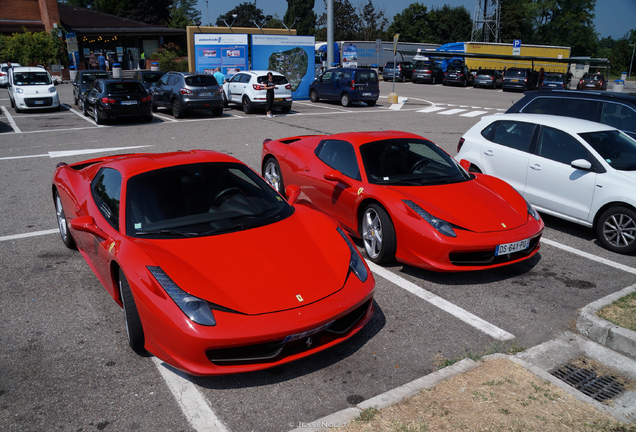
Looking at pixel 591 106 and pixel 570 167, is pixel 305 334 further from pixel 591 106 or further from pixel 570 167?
pixel 591 106

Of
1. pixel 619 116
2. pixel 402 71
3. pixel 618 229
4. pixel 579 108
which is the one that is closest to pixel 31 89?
pixel 579 108

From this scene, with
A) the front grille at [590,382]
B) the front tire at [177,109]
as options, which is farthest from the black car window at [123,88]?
the front grille at [590,382]

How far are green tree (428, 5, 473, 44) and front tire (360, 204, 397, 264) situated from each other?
97100mm

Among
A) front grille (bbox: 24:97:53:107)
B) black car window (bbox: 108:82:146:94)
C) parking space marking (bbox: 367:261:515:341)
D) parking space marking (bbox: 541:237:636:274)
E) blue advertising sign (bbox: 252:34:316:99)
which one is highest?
blue advertising sign (bbox: 252:34:316:99)

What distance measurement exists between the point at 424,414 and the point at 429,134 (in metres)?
13.3

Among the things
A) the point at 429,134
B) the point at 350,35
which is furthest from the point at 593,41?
the point at 429,134

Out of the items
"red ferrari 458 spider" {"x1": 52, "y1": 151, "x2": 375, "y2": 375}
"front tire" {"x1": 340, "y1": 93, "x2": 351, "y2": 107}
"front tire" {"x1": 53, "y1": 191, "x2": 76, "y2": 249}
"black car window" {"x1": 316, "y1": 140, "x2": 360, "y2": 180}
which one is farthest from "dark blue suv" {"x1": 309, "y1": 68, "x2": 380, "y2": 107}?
"red ferrari 458 spider" {"x1": 52, "y1": 151, "x2": 375, "y2": 375}

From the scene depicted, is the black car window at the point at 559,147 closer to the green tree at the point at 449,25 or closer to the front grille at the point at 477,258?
the front grille at the point at 477,258

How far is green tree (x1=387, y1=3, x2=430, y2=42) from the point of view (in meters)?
95.4

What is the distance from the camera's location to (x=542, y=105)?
981 cm

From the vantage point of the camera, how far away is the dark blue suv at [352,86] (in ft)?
75.7

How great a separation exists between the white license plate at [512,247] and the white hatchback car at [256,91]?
52.5 feet

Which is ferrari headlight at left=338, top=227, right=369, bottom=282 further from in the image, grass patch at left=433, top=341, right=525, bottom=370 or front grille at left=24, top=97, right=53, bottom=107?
front grille at left=24, top=97, right=53, bottom=107

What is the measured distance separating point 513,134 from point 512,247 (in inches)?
122
